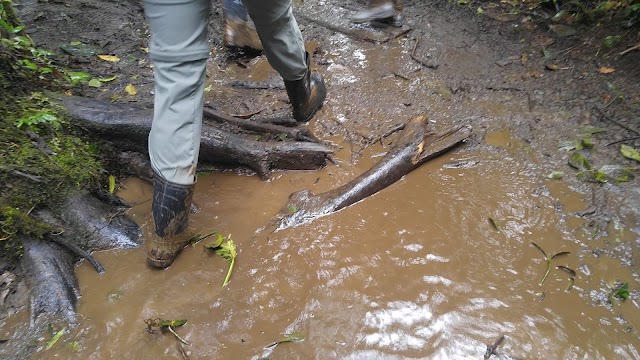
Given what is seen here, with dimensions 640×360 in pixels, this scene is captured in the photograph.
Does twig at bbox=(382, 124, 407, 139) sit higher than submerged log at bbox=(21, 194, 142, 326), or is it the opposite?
twig at bbox=(382, 124, 407, 139)

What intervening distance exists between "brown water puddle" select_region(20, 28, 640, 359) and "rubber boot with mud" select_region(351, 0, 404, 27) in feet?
7.38

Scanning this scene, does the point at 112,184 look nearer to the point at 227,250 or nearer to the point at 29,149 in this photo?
the point at 29,149

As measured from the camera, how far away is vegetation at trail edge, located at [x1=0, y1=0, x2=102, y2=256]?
2.23 m

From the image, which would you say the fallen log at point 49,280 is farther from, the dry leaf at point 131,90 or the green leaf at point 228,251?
the dry leaf at point 131,90

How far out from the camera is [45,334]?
6.42ft

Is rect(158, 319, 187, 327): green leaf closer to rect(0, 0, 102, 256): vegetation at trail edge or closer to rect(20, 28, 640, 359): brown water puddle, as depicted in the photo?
rect(20, 28, 640, 359): brown water puddle

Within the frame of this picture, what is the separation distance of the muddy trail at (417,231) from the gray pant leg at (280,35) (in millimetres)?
573

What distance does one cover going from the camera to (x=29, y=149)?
2412mm

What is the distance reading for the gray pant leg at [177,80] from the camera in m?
2.01

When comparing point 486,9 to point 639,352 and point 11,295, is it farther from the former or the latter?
point 11,295

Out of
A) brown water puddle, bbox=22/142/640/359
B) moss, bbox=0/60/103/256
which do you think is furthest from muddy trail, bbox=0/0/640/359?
moss, bbox=0/60/103/256

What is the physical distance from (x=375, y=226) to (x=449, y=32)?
9.14 ft

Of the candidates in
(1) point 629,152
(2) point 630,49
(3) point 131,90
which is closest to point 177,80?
(3) point 131,90

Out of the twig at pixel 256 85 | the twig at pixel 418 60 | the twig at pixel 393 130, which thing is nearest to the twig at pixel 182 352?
the twig at pixel 393 130
